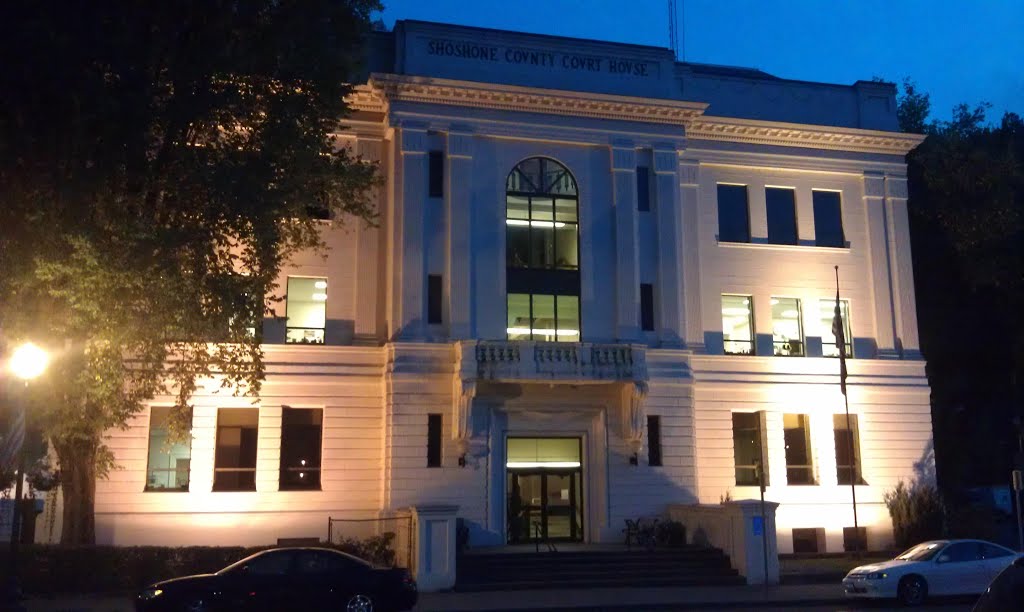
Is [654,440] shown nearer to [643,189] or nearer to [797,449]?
[797,449]

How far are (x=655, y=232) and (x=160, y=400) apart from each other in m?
16.3

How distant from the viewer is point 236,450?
27984mm

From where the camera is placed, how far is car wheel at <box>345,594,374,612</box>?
58.2 feet

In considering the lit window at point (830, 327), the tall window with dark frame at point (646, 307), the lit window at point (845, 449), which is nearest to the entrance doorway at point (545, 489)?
the tall window with dark frame at point (646, 307)

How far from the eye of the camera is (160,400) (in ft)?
90.7

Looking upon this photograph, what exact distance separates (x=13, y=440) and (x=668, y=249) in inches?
787

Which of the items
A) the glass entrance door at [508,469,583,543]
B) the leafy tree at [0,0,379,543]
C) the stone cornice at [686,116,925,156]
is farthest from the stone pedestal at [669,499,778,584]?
the stone cornice at [686,116,925,156]

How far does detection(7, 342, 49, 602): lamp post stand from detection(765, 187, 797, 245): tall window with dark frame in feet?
79.0

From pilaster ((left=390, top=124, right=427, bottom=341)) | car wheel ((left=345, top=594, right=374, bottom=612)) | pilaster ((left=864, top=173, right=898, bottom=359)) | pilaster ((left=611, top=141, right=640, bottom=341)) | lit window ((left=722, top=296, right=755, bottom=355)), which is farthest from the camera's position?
pilaster ((left=864, top=173, right=898, bottom=359))

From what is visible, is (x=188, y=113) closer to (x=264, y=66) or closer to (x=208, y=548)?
(x=264, y=66)

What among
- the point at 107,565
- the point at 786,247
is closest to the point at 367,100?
the point at 786,247

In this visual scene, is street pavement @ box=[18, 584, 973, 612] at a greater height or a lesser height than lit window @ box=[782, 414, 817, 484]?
lesser

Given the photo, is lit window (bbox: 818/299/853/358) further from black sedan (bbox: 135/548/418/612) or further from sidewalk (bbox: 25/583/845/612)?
black sedan (bbox: 135/548/418/612)

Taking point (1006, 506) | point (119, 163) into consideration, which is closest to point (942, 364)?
point (1006, 506)
